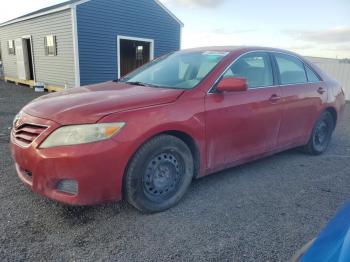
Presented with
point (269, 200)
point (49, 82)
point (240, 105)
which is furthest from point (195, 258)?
point (49, 82)

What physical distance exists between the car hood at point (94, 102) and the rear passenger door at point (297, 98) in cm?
176

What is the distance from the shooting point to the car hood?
245cm

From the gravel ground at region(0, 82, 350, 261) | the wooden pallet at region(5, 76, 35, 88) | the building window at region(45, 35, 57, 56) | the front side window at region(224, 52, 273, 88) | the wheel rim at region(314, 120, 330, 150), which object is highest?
the building window at region(45, 35, 57, 56)

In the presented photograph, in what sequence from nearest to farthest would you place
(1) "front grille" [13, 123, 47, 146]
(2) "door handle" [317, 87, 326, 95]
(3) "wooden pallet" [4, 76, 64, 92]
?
1. (1) "front grille" [13, 123, 47, 146]
2. (2) "door handle" [317, 87, 326, 95]
3. (3) "wooden pallet" [4, 76, 64, 92]

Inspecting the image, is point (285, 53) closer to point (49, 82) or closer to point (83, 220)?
point (83, 220)

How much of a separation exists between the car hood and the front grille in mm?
112

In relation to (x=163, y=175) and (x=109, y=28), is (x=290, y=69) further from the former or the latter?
(x=109, y=28)

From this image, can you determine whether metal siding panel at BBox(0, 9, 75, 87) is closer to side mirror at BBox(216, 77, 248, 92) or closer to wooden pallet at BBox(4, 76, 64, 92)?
wooden pallet at BBox(4, 76, 64, 92)

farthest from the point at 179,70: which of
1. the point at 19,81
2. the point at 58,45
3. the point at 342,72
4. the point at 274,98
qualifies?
the point at 19,81

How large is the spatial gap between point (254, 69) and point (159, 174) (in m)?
1.87

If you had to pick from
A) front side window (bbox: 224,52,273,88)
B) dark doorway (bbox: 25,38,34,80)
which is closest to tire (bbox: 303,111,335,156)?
front side window (bbox: 224,52,273,88)

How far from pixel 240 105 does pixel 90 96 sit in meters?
1.64

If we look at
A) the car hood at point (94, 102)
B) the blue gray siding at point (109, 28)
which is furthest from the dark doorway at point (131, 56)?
the car hood at point (94, 102)

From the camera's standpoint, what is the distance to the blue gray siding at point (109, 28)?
11398 mm
